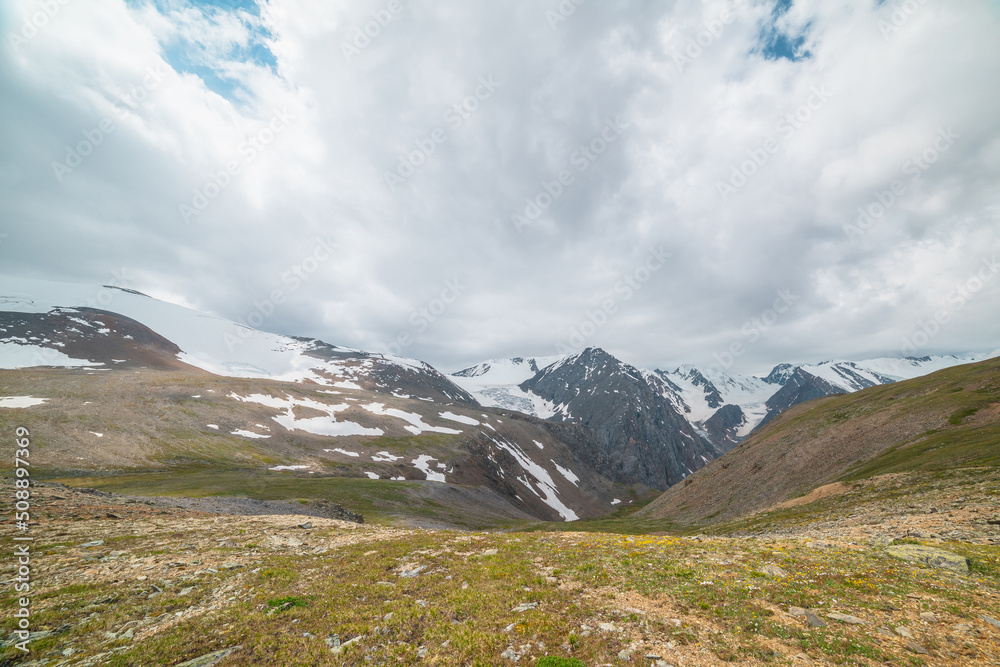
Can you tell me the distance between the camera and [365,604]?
14.8 m

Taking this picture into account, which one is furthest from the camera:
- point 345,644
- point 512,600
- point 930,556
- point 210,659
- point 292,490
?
point 292,490

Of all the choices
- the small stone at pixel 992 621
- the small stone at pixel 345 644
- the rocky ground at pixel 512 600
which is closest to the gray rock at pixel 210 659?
the rocky ground at pixel 512 600

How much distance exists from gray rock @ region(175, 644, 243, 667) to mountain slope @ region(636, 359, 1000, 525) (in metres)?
51.2

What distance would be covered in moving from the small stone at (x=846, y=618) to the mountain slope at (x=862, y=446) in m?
33.7

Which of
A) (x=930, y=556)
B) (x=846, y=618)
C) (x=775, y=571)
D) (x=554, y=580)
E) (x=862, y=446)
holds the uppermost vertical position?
(x=862, y=446)

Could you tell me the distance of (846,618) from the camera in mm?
11758

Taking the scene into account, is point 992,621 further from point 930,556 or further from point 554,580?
point 554,580

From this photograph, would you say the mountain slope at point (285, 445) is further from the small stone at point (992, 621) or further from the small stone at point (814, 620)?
the small stone at point (992, 621)

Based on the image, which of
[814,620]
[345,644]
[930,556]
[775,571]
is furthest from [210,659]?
[930,556]

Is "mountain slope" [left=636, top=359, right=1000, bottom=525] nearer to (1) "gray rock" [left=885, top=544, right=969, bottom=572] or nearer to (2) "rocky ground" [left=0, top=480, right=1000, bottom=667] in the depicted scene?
(1) "gray rock" [left=885, top=544, right=969, bottom=572]

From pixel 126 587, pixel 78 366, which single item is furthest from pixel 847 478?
pixel 78 366

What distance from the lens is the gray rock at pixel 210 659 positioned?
35.1ft

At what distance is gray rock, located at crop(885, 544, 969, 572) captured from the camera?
15898 mm

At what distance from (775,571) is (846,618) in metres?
4.84
